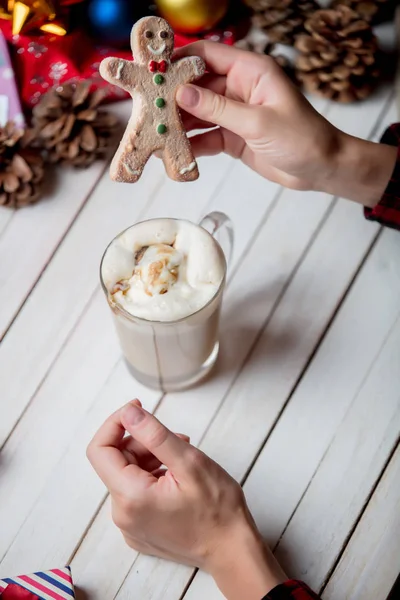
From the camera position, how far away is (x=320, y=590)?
3.11ft

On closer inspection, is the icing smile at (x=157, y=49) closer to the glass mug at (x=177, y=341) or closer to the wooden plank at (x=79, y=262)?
the glass mug at (x=177, y=341)

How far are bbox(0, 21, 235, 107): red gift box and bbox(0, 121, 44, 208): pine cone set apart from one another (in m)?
0.11

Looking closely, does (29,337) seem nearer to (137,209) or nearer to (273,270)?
(137,209)

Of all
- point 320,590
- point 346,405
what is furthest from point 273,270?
point 320,590

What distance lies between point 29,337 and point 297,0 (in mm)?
704

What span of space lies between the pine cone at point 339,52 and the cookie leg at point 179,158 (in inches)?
16.0

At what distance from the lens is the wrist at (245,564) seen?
862mm

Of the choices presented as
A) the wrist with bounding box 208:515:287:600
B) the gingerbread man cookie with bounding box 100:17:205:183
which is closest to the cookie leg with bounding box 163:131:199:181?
the gingerbread man cookie with bounding box 100:17:205:183

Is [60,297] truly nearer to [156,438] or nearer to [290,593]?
[156,438]

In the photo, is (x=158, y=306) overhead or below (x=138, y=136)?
below

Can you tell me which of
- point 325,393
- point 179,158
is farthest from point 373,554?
point 179,158

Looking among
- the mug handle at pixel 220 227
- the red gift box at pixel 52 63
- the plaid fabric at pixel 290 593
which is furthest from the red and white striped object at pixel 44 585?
the red gift box at pixel 52 63

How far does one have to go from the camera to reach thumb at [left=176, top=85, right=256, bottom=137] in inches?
34.4

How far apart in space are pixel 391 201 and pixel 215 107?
1.03 ft
